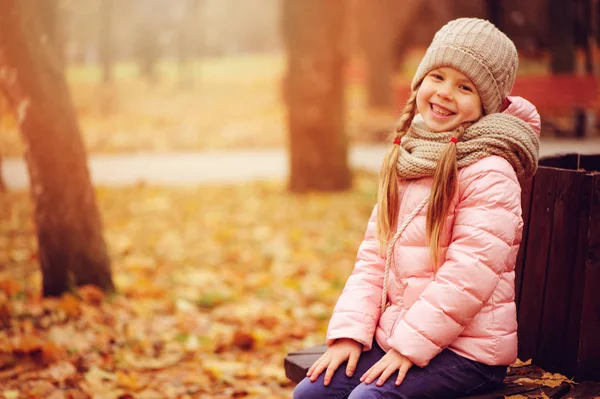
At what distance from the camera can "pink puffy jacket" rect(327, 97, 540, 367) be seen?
2.09m

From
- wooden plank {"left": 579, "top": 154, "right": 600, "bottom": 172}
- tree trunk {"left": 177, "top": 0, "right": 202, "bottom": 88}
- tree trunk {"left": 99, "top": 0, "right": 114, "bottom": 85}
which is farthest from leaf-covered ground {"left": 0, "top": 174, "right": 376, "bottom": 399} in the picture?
tree trunk {"left": 177, "top": 0, "right": 202, "bottom": 88}

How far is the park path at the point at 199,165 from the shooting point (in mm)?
10156

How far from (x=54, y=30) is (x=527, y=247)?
3.75 metres

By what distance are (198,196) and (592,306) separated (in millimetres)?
7150

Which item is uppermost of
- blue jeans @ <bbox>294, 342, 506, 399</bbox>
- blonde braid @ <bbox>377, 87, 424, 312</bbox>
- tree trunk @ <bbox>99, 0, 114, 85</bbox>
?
tree trunk @ <bbox>99, 0, 114, 85</bbox>

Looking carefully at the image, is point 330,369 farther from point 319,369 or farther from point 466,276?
point 466,276

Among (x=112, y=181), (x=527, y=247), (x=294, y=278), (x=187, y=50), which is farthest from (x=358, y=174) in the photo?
(x=187, y=50)

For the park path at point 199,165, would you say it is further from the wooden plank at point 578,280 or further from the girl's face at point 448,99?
the girl's face at point 448,99

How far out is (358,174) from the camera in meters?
10.3

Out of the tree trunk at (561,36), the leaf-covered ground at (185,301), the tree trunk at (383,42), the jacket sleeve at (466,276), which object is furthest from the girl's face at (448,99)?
the tree trunk at (383,42)

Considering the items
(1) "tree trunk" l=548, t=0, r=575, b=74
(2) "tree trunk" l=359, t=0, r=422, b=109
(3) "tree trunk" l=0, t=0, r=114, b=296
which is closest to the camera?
(3) "tree trunk" l=0, t=0, r=114, b=296

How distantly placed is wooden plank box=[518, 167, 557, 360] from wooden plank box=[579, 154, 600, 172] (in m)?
0.67

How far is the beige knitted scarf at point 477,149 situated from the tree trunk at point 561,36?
10.4 m

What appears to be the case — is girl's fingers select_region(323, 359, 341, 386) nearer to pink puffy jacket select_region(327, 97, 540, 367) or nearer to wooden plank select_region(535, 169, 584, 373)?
pink puffy jacket select_region(327, 97, 540, 367)
